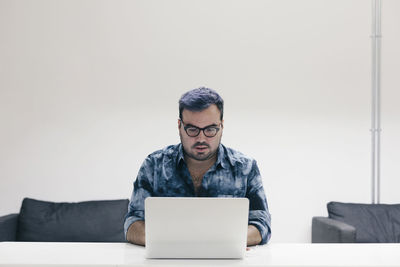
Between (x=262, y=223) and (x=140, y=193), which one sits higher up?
(x=140, y=193)

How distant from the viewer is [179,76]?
12.5ft

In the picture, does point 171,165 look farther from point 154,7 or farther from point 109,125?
point 154,7

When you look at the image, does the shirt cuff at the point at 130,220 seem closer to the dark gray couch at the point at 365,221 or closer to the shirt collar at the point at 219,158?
the shirt collar at the point at 219,158

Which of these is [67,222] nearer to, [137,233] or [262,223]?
[137,233]

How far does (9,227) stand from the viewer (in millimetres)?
3338

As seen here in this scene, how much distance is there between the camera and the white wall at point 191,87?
3738mm

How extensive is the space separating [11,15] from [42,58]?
0.44 metres

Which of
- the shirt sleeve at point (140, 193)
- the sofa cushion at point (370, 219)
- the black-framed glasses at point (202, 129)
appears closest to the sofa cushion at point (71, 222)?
the shirt sleeve at point (140, 193)

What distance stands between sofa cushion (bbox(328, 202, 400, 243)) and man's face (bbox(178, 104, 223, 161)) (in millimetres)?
1817

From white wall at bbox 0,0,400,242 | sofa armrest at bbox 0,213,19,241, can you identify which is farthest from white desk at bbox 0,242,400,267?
white wall at bbox 0,0,400,242

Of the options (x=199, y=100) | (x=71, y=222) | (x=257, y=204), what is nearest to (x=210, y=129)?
(x=199, y=100)

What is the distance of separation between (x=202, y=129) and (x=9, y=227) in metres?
2.00

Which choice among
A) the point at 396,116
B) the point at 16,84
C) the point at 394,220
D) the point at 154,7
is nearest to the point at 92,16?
the point at 154,7

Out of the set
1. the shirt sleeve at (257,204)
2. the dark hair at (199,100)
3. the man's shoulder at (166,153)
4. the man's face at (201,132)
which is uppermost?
the dark hair at (199,100)
